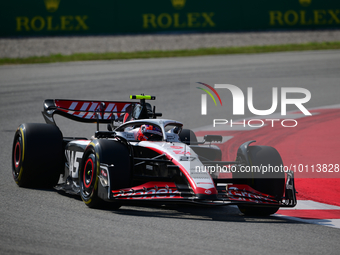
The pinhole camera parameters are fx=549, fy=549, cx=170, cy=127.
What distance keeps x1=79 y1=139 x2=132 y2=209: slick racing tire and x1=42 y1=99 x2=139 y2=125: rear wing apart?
2327mm

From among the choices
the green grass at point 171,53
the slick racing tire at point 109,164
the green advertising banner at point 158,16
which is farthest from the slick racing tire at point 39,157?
the green advertising banner at point 158,16

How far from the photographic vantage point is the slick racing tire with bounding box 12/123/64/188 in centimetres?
739

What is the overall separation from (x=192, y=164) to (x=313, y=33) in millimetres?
20087

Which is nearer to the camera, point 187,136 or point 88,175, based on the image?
point 88,175

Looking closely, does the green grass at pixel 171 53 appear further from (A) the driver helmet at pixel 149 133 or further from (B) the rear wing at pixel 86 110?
(A) the driver helmet at pixel 149 133

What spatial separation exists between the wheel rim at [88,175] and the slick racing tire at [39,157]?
1.09 m

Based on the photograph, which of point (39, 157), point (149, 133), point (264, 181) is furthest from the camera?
point (39, 157)

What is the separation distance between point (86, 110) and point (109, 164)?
2858 mm

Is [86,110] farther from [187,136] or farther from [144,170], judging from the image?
[144,170]

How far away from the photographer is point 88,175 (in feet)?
21.4

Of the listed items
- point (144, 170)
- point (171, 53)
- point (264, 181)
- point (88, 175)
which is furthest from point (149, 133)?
point (171, 53)

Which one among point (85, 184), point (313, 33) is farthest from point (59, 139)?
point (313, 33)

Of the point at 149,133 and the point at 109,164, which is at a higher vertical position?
the point at 149,133

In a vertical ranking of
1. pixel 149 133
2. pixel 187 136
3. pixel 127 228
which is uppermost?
pixel 149 133
